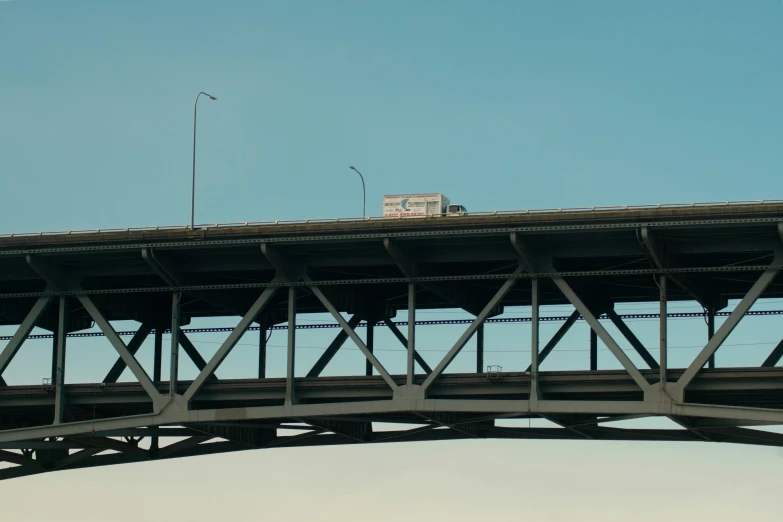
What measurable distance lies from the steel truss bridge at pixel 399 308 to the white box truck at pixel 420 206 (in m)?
2.39

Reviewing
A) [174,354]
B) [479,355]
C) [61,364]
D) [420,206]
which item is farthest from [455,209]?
[61,364]

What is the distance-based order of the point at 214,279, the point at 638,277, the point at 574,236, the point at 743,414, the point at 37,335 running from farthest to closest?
the point at 37,335 → the point at 214,279 → the point at 638,277 → the point at 574,236 → the point at 743,414

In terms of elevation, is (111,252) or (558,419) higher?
(111,252)

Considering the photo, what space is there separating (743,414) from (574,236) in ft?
31.8

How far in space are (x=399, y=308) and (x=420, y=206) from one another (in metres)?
7.91

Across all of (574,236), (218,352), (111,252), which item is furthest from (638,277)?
(111,252)

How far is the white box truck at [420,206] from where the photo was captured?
6372 cm

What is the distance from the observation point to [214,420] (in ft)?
204

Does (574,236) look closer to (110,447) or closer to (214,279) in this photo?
(214,279)

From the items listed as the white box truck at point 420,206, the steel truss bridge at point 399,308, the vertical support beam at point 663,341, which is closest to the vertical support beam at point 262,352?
the steel truss bridge at point 399,308

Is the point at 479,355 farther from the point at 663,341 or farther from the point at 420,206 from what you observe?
the point at 663,341

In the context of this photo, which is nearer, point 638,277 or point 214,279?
point 638,277

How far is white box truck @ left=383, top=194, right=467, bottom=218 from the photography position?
209 feet

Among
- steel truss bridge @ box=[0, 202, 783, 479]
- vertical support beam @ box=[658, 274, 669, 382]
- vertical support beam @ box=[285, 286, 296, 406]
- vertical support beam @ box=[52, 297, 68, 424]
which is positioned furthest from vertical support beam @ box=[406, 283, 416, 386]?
vertical support beam @ box=[52, 297, 68, 424]
